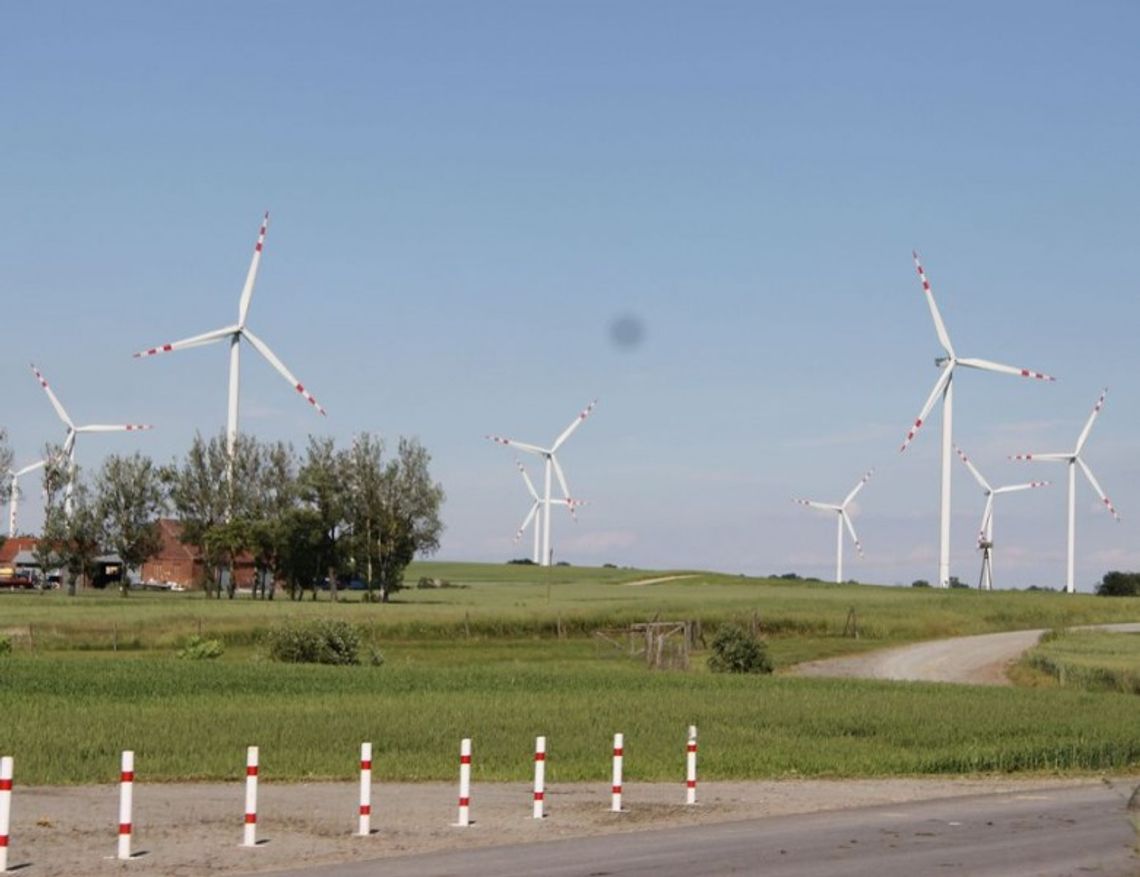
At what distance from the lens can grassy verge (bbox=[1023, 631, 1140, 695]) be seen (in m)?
70.4

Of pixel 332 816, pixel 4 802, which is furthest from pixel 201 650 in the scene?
pixel 4 802

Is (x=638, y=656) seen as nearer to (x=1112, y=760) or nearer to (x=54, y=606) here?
(x=54, y=606)

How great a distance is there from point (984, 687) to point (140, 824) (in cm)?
4172

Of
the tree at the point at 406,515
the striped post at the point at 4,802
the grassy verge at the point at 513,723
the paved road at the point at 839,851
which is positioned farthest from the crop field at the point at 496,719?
the tree at the point at 406,515

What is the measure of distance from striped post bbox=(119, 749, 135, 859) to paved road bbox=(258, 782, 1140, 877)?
84.1 inches

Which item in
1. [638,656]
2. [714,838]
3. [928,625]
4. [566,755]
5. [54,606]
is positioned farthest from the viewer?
[928,625]

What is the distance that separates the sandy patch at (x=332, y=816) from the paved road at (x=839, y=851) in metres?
1.14

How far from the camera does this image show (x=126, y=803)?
2002 centimetres

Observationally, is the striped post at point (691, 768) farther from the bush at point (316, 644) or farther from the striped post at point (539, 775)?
the bush at point (316, 644)

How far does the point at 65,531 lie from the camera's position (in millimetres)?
148250

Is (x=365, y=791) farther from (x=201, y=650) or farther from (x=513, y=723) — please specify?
(x=201, y=650)

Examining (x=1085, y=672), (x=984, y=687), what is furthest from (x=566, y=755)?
(x=1085, y=672)

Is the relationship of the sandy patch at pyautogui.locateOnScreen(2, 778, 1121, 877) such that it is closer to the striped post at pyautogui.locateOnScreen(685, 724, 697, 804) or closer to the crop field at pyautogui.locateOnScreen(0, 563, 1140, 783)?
the striped post at pyautogui.locateOnScreen(685, 724, 697, 804)

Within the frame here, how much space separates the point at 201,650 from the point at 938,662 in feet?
113
